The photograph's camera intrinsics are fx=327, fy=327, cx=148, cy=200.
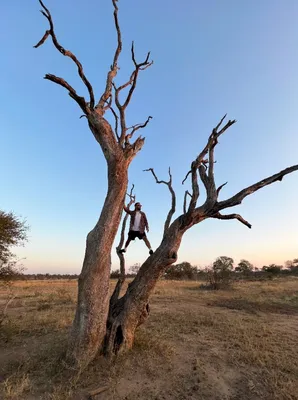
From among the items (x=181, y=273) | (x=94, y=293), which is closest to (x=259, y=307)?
(x=94, y=293)

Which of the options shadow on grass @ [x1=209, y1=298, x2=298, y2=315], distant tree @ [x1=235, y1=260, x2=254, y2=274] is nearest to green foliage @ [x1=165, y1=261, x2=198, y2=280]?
distant tree @ [x1=235, y1=260, x2=254, y2=274]

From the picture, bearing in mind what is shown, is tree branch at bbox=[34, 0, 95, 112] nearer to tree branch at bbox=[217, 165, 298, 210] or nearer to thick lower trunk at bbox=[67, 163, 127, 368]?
thick lower trunk at bbox=[67, 163, 127, 368]

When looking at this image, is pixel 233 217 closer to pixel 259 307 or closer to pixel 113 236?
pixel 113 236

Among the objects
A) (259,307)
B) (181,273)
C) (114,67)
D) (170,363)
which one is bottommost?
(170,363)

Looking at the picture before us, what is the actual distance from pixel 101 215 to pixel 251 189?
3266 mm

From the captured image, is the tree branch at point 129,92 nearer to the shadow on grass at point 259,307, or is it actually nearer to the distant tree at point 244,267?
the shadow on grass at point 259,307

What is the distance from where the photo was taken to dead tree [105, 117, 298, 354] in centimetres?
647

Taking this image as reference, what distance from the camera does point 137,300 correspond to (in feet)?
21.9

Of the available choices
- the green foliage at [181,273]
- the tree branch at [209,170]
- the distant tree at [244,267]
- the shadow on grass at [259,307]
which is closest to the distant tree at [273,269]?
the distant tree at [244,267]

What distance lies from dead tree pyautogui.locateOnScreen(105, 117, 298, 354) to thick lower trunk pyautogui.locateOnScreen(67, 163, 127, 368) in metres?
0.44

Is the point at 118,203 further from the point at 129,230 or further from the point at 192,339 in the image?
the point at 192,339

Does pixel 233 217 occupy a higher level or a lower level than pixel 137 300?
higher

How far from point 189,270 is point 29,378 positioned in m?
37.6

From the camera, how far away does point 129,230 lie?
7977mm
